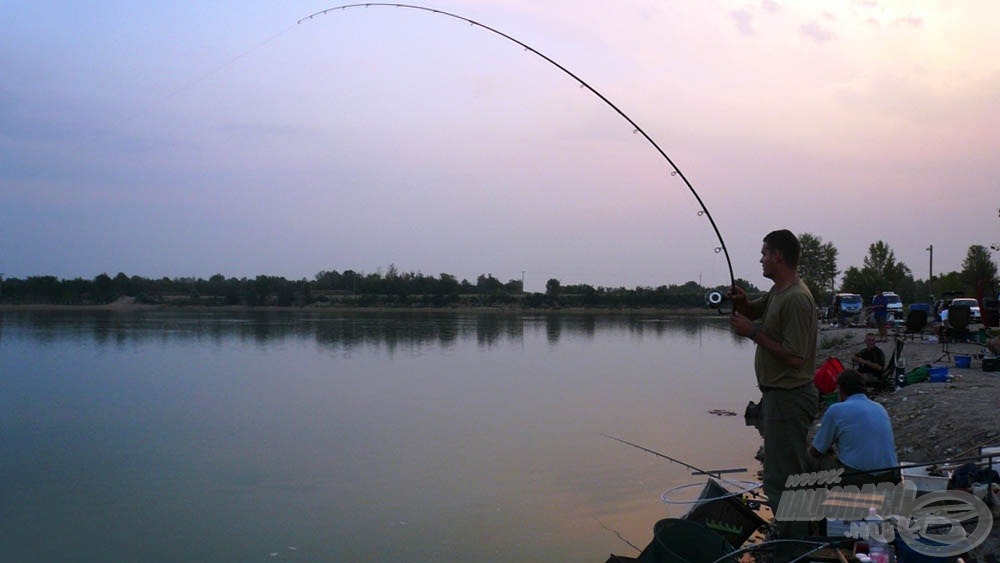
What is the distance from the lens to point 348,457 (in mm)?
11570

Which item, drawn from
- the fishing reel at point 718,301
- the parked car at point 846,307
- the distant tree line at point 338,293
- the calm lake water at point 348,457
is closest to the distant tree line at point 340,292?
the distant tree line at point 338,293

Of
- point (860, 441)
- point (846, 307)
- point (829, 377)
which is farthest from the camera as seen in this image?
point (846, 307)

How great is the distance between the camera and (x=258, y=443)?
12594 millimetres

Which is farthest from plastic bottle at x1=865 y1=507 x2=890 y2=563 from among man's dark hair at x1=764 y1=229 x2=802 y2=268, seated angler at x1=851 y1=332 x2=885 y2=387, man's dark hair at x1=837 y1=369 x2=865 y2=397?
seated angler at x1=851 y1=332 x2=885 y2=387

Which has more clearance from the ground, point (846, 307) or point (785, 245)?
point (785, 245)

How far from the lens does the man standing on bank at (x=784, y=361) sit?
3863 mm

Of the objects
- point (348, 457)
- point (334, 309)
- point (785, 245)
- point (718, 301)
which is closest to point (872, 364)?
point (348, 457)

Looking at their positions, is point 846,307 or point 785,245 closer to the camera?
point 785,245

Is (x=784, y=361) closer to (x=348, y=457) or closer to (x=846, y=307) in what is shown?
(x=348, y=457)

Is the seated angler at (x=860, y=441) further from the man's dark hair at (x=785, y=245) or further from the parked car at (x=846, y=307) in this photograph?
the parked car at (x=846, y=307)

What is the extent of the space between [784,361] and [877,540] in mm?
1002

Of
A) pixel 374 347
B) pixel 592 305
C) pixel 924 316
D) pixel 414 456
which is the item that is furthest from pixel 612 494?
pixel 592 305

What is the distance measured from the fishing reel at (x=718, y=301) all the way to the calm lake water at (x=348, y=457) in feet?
10.1

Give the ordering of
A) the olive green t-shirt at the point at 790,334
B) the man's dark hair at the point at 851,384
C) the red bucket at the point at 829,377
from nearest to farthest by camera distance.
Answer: the olive green t-shirt at the point at 790,334
the man's dark hair at the point at 851,384
the red bucket at the point at 829,377
